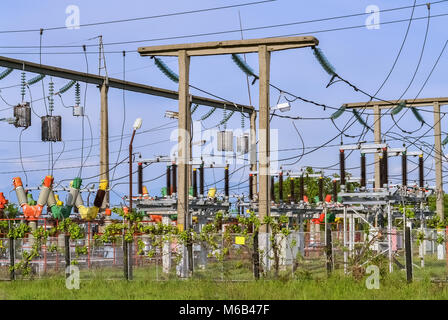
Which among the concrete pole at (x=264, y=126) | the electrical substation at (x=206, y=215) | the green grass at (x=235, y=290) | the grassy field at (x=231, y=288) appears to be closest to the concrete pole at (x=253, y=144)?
the electrical substation at (x=206, y=215)

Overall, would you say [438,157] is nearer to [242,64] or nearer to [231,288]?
[242,64]

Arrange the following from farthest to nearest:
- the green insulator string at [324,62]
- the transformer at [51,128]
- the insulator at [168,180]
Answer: the insulator at [168,180] < the transformer at [51,128] < the green insulator string at [324,62]

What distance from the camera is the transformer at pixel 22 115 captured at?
101 ft

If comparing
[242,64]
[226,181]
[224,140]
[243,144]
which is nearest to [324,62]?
[242,64]

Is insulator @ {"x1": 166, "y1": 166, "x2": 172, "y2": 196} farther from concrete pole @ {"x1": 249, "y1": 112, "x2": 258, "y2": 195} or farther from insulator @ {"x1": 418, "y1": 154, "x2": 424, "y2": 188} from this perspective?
insulator @ {"x1": 418, "y1": 154, "x2": 424, "y2": 188}

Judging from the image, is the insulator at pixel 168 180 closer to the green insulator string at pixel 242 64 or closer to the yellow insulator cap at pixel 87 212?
the yellow insulator cap at pixel 87 212

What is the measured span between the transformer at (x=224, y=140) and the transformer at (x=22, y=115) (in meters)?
9.02

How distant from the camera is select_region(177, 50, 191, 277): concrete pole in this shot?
84.1 feet

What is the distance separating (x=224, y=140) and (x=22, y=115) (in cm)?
949

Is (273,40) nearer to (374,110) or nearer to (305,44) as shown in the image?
(305,44)

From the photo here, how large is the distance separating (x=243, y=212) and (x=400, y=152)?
50.1 ft

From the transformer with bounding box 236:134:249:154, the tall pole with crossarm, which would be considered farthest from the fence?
the transformer with bounding box 236:134:249:154

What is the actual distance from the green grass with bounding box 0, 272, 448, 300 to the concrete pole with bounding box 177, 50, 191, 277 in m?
3.25

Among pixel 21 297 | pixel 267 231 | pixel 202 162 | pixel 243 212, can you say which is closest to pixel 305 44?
pixel 267 231
